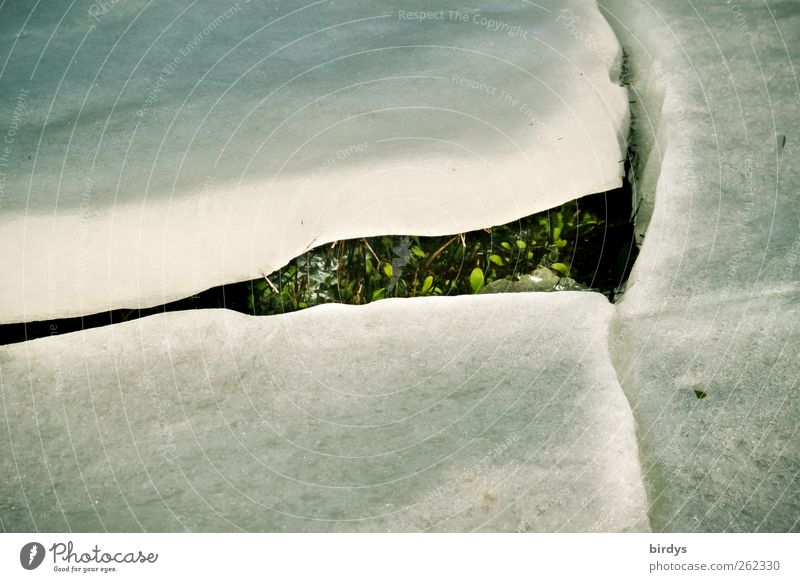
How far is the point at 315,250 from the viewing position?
2.01m

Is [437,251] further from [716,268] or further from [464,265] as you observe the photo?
[716,268]

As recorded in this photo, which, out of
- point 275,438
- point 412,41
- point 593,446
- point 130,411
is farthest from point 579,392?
point 412,41

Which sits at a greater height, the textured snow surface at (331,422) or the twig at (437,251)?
the twig at (437,251)

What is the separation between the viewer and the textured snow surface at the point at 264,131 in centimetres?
193

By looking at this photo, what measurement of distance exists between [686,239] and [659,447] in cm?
55

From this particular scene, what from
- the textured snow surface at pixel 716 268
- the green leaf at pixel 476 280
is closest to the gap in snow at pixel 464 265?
the green leaf at pixel 476 280

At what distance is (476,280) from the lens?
1.98m

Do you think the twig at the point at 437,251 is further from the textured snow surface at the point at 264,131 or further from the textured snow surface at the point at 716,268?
the textured snow surface at the point at 716,268

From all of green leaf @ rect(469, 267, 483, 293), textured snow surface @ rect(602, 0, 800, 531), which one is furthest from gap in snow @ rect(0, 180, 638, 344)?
textured snow surface @ rect(602, 0, 800, 531)

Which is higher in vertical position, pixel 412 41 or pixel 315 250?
pixel 412 41

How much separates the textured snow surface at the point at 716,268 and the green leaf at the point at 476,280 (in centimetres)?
35

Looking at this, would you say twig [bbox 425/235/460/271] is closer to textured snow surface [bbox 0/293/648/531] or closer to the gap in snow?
the gap in snow
